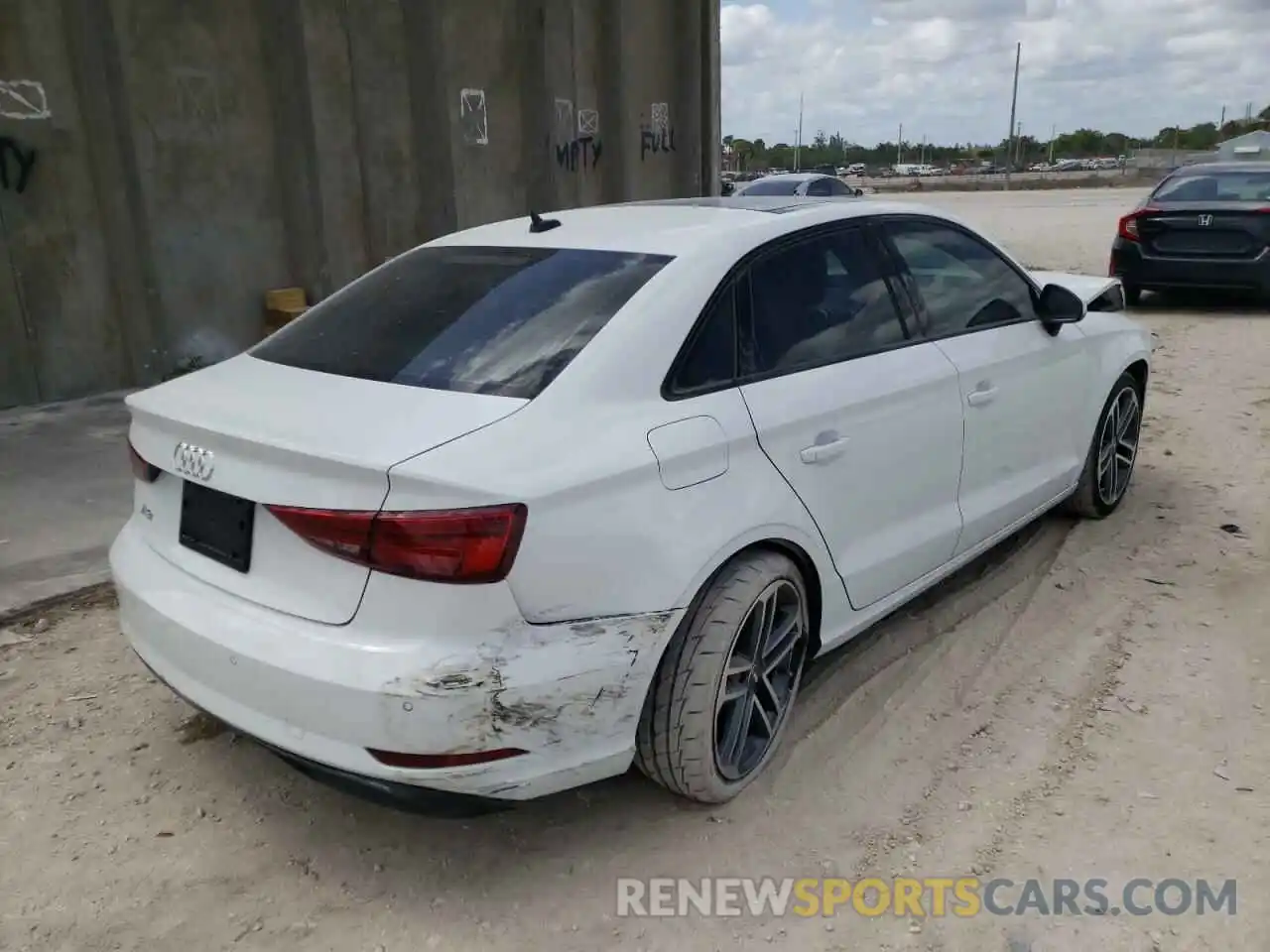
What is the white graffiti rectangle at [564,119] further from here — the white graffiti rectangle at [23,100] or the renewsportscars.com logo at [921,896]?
the renewsportscars.com logo at [921,896]

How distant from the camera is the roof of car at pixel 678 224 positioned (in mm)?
3109

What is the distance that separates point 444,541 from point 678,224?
59.0 inches

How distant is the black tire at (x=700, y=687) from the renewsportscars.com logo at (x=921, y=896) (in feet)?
0.90

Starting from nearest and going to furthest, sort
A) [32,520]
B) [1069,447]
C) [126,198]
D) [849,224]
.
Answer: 1. [849,224]
2. [1069,447]
3. [32,520]
4. [126,198]

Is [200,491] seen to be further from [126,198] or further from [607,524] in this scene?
[126,198]

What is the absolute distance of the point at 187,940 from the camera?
8.10 ft

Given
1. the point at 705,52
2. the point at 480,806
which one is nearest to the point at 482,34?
the point at 705,52

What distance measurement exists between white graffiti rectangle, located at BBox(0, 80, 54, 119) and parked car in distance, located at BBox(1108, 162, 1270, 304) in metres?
9.79

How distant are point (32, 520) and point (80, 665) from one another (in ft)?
5.01

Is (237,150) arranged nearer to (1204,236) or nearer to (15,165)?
(15,165)

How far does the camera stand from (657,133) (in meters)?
12.4

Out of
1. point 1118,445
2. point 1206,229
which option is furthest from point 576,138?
point 1118,445

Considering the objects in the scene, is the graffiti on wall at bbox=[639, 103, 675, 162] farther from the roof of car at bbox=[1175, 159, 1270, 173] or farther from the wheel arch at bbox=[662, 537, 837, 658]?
the wheel arch at bbox=[662, 537, 837, 658]

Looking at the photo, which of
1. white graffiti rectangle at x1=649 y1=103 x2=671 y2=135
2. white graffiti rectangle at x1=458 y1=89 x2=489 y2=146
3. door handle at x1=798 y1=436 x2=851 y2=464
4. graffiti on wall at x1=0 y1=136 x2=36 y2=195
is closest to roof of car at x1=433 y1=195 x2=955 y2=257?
door handle at x1=798 y1=436 x2=851 y2=464
